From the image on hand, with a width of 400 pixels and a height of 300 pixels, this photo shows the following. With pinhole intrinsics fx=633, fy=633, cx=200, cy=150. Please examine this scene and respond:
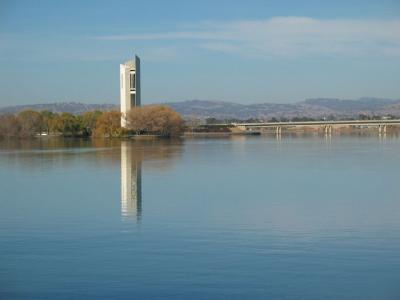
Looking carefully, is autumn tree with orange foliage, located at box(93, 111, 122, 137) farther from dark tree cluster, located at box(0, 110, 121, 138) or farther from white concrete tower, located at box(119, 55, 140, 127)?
white concrete tower, located at box(119, 55, 140, 127)

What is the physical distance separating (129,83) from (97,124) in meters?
9.73

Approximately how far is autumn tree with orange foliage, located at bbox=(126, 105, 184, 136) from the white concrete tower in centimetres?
505

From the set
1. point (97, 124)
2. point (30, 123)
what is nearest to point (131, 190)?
point (97, 124)

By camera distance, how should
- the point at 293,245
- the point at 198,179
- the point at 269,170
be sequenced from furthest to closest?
1. the point at 269,170
2. the point at 198,179
3. the point at 293,245

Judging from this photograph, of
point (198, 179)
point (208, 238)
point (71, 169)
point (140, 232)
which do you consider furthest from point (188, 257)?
point (71, 169)

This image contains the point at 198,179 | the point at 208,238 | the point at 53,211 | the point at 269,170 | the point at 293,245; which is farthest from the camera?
the point at 269,170

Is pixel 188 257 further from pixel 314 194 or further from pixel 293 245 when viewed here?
pixel 314 194

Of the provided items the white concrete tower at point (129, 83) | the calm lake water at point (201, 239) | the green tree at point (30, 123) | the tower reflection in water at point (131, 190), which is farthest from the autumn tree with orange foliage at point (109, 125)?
the calm lake water at point (201, 239)

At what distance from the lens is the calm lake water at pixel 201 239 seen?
9719 millimetres

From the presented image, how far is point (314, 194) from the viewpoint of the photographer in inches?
797

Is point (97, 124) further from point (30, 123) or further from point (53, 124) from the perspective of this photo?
point (30, 123)

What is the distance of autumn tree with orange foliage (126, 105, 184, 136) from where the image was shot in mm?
88250

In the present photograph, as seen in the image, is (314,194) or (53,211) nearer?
(53,211)

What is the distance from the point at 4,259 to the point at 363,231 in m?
7.45
